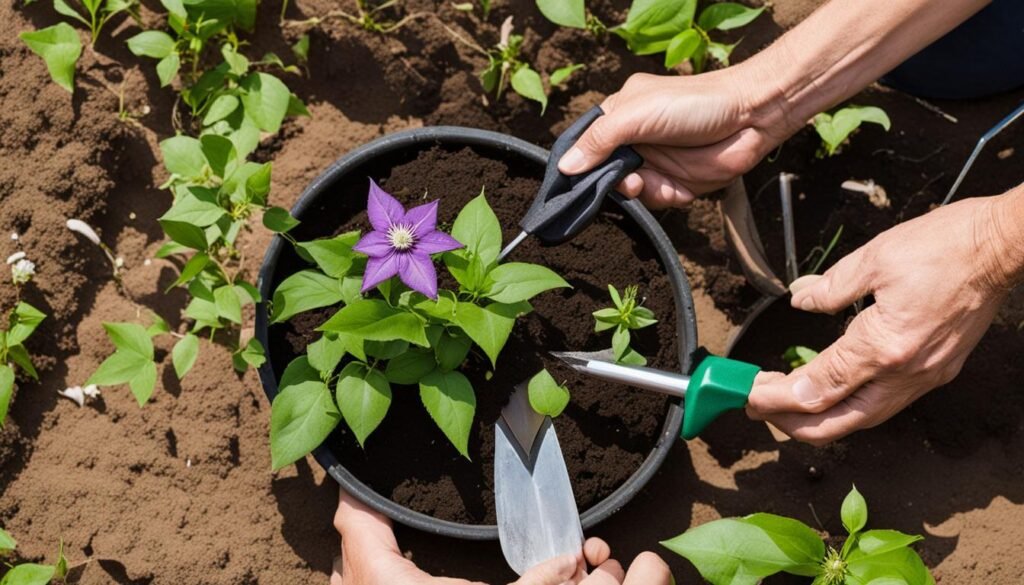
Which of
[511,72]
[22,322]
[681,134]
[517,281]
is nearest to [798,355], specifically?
[681,134]

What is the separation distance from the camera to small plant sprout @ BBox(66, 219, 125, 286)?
2.45 metres

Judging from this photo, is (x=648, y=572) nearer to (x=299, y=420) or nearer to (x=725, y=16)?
(x=299, y=420)

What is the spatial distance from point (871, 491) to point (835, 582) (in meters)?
0.39

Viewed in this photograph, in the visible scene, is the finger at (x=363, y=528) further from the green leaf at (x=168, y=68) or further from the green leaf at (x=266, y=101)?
the green leaf at (x=168, y=68)

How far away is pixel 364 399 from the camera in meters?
1.96

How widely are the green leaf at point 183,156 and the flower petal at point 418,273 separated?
67 centimetres

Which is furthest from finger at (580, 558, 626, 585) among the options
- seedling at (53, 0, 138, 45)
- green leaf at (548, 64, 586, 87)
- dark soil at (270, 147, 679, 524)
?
seedling at (53, 0, 138, 45)

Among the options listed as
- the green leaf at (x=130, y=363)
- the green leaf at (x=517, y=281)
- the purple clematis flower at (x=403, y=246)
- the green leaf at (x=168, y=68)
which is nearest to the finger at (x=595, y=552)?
the green leaf at (x=517, y=281)

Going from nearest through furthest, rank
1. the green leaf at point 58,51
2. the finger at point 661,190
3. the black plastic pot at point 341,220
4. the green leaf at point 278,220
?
the green leaf at point 278,220, the black plastic pot at point 341,220, the finger at point 661,190, the green leaf at point 58,51

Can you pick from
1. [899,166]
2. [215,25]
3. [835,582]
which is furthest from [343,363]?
[899,166]

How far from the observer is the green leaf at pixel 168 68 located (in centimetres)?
238

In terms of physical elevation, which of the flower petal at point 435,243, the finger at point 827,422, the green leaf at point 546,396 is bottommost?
the green leaf at point 546,396

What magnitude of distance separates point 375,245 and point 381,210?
81 mm

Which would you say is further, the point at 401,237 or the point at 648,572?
the point at 648,572
